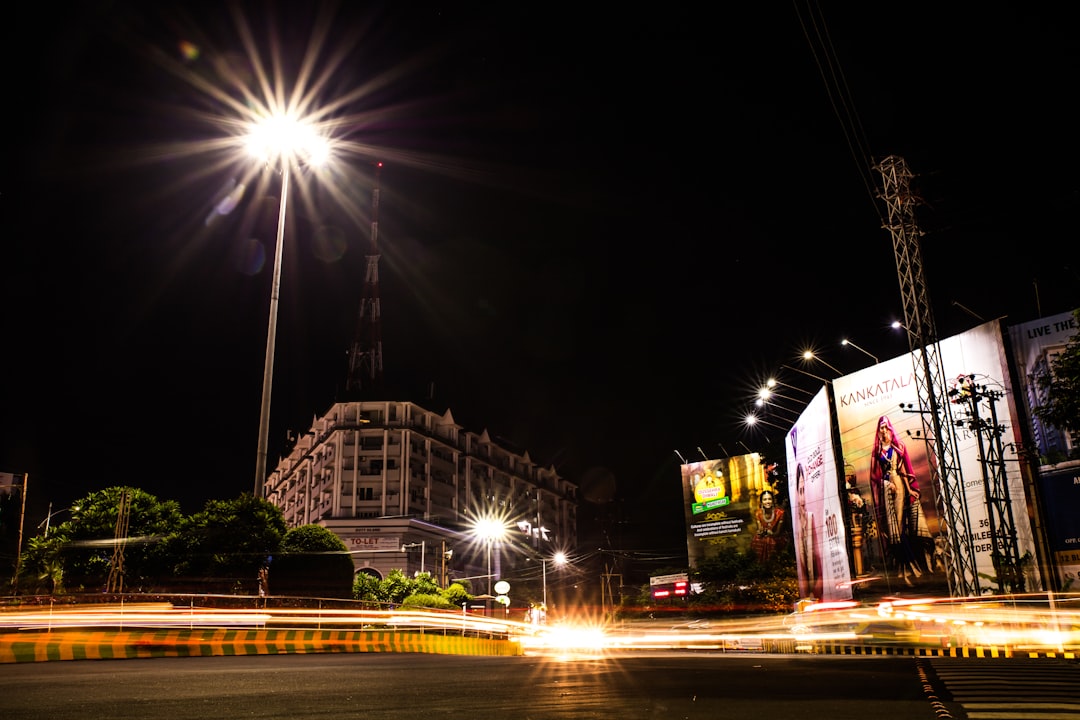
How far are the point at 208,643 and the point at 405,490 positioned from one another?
77084mm

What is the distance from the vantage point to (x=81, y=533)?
1144 inches

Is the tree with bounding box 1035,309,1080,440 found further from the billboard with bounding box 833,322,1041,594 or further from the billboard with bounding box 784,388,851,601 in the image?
the billboard with bounding box 784,388,851,601

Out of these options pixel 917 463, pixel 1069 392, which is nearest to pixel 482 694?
pixel 1069 392

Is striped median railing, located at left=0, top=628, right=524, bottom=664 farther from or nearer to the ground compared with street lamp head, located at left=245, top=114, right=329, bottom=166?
nearer to the ground

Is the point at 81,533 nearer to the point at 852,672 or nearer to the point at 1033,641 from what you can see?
the point at 852,672

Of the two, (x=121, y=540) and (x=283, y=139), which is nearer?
(x=283, y=139)

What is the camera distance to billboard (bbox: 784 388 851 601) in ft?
137

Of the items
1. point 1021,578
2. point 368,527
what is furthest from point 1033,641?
point 368,527

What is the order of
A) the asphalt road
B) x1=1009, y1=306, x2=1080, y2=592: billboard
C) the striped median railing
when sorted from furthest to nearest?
x1=1009, y1=306, x2=1080, y2=592: billboard, the striped median railing, the asphalt road

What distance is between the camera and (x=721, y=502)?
211 ft

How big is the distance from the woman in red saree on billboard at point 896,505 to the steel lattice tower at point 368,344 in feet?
235

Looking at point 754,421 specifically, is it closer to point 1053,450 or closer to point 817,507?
point 817,507

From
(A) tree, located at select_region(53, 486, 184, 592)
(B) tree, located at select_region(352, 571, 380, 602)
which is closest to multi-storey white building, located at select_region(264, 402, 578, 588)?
(B) tree, located at select_region(352, 571, 380, 602)

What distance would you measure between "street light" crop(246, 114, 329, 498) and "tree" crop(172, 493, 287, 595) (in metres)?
0.92
